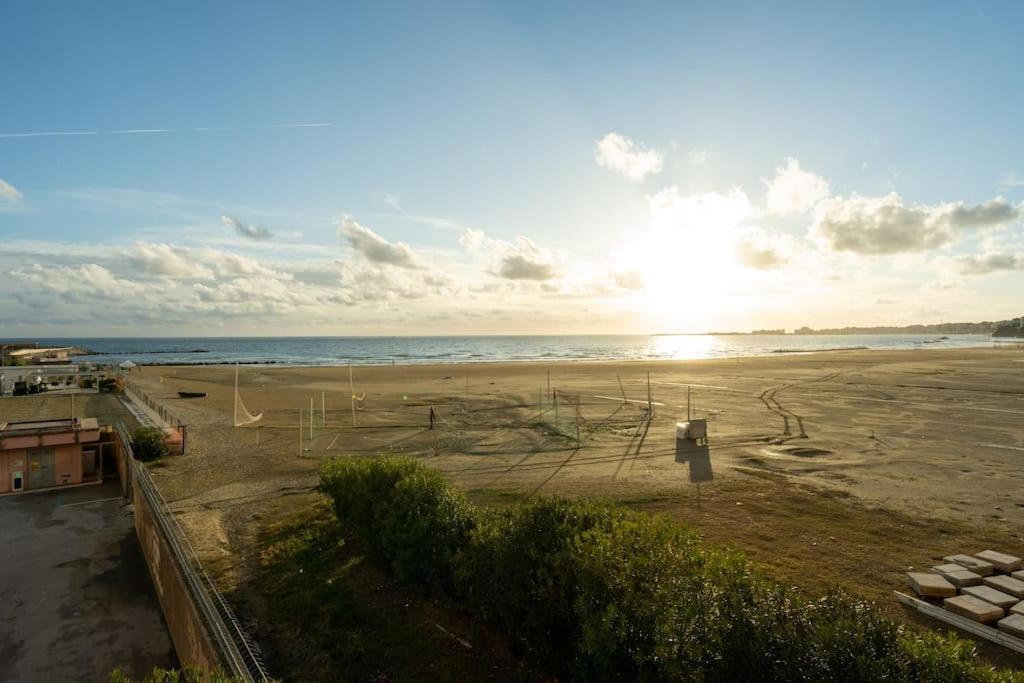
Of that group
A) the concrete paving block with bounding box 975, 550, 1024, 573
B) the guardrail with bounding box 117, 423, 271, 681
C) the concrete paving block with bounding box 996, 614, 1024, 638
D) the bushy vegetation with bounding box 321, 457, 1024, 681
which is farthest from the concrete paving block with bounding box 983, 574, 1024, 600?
the guardrail with bounding box 117, 423, 271, 681

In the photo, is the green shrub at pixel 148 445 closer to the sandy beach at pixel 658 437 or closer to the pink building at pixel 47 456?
the sandy beach at pixel 658 437

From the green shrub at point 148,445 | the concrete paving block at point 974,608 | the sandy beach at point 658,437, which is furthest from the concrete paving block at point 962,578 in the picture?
the green shrub at point 148,445

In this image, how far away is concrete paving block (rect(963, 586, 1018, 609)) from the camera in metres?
8.56

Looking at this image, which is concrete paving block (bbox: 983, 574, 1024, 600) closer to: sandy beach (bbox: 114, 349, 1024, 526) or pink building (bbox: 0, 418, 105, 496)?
sandy beach (bbox: 114, 349, 1024, 526)

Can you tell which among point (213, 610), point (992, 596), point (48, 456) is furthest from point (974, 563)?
point (48, 456)

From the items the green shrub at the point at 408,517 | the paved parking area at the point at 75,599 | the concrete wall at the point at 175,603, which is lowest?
the paved parking area at the point at 75,599

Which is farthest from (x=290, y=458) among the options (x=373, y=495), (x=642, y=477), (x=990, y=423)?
(x=990, y=423)

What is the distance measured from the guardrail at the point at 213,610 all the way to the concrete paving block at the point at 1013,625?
390 inches

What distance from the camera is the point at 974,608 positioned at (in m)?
8.40

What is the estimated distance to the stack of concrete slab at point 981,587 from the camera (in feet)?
27.1

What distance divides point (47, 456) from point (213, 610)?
17458mm

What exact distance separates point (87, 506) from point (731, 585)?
67.1 feet

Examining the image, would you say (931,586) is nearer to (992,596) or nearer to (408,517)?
(992,596)

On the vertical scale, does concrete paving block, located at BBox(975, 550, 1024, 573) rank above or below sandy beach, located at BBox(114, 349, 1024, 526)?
above
